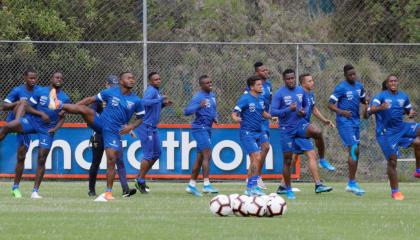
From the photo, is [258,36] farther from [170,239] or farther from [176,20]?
[170,239]

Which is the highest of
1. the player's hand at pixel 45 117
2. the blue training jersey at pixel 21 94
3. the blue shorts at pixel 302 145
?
the blue training jersey at pixel 21 94

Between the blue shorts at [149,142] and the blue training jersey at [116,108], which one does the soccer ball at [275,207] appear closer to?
the blue training jersey at [116,108]

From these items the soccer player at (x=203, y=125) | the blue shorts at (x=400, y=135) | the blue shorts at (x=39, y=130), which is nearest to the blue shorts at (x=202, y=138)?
the soccer player at (x=203, y=125)

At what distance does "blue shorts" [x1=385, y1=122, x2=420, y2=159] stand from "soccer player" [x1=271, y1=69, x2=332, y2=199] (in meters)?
1.40

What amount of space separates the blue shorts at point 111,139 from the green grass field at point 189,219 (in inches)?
35.2

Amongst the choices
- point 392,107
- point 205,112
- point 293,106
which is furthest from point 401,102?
point 205,112

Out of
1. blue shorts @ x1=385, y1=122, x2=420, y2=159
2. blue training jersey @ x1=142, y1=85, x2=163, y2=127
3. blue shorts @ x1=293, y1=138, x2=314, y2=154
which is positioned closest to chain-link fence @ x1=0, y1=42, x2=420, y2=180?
blue training jersey @ x1=142, y1=85, x2=163, y2=127

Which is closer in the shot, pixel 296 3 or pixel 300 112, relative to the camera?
pixel 300 112

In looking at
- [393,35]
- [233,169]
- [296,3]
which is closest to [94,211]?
[233,169]

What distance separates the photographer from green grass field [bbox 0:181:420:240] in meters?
12.1

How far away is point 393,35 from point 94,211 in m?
14.6

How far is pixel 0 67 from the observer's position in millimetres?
25641

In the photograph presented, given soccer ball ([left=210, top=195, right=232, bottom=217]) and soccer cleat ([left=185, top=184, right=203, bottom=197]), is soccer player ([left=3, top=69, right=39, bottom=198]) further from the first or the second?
soccer ball ([left=210, top=195, right=232, bottom=217])

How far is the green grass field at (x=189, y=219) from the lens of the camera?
1214cm
